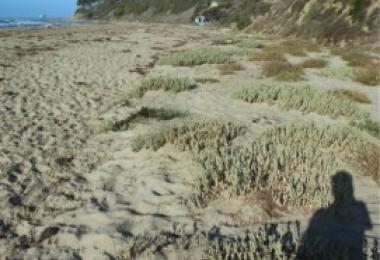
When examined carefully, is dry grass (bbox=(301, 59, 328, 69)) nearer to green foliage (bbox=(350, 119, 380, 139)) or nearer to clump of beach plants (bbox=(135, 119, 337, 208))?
green foliage (bbox=(350, 119, 380, 139))

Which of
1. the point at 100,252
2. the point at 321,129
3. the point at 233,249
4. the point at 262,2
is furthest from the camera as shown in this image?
the point at 262,2

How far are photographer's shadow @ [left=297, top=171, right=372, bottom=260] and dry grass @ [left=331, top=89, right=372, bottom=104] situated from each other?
22.9 ft

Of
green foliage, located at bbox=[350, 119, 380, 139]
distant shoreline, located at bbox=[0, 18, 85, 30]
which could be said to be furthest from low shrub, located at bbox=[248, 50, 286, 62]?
distant shoreline, located at bbox=[0, 18, 85, 30]

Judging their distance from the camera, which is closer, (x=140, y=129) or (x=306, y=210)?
(x=306, y=210)

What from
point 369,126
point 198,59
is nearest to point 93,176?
point 369,126

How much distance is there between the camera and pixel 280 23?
141ft

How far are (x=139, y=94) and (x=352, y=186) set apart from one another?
8264 millimetres

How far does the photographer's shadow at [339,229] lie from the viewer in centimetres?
509

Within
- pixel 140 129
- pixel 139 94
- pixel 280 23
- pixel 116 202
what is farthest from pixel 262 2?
pixel 116 202

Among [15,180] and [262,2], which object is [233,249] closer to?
[15,180]

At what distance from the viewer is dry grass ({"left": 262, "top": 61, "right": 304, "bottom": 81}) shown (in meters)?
16.6

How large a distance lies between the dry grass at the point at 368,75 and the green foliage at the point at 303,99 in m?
3.24

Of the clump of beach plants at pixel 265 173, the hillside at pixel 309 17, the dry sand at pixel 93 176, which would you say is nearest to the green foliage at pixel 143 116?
the dry sand at pixel 93 176

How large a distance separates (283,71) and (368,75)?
3.10 m
